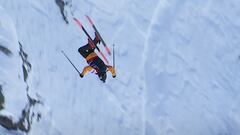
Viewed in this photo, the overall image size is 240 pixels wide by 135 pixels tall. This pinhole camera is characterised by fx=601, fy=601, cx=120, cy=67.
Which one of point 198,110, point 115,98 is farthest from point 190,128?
point 115,98

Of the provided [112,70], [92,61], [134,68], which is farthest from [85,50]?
[134,68]

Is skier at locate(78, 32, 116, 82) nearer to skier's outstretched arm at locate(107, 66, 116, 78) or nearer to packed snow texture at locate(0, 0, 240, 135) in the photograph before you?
packed snow texture at locate(0, 0, 240, 135)

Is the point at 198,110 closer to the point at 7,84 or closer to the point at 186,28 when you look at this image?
the point at 186,28

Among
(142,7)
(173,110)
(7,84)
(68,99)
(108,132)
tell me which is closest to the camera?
(7,84)

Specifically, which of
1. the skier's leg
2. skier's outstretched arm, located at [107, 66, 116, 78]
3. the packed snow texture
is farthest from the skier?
skier's outstretched arm, located at [107, 66, 116, 78]

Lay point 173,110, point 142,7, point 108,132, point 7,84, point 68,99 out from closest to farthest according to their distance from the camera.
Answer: point 7,84 → point 68,99 → point 108,132 → point 173,110 → point 142,7

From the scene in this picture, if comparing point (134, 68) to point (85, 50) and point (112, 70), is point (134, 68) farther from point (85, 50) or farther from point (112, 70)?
point (85, 50)
